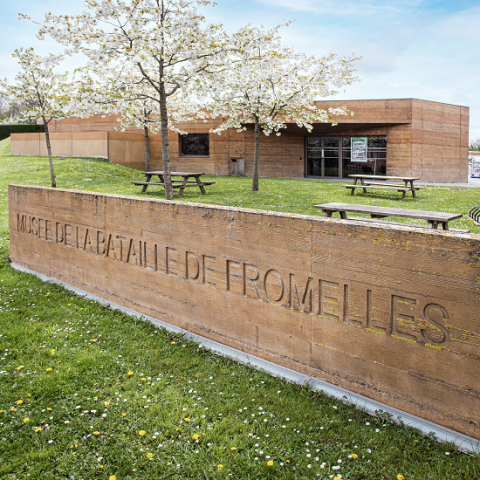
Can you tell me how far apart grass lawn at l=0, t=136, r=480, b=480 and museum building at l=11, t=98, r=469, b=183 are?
25.6 m

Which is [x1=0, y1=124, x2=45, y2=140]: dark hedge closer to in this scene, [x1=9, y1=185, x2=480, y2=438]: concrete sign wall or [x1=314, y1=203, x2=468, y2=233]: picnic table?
[x1=314, y1=203, x2=468, y2=233]: picnic table

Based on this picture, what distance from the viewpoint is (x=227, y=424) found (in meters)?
3.68

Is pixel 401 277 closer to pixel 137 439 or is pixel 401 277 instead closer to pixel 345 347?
pixel 345 347

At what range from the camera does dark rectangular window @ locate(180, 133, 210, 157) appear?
3281 cm

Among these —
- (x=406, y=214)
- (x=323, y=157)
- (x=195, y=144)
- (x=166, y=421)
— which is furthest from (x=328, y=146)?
(x=166, y=421)

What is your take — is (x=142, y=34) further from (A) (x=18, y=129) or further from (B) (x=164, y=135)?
(A) (x=18, y=129)

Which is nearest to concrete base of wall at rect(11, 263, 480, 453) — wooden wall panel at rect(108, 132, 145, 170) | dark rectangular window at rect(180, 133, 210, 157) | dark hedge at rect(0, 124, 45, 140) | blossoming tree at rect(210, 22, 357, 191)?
blossoming tree at rect(210, 22, 357, 191)

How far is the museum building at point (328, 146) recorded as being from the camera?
2838 cm

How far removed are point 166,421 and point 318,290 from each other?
168cm

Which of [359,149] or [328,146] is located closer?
[359,149]

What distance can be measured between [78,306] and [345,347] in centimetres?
387

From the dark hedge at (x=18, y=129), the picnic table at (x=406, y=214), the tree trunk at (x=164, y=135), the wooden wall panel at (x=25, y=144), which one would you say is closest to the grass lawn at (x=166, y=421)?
the picnic table at (x=406, y=214)

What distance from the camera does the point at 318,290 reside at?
4.23 m

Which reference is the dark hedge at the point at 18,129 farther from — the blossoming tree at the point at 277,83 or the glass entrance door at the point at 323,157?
the blossoming tree at the point at 277,83
